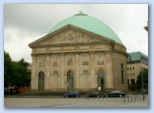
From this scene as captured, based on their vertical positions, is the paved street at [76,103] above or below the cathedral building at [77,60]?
below

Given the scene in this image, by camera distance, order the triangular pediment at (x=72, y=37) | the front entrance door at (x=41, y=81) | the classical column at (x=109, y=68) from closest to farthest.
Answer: the classical column at (x=109, y=68), the triangular pediment at (x=72, y=37), the front entrance door at (x=41, y=81)

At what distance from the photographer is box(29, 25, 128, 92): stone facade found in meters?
26.2

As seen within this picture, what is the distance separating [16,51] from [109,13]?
189 inches

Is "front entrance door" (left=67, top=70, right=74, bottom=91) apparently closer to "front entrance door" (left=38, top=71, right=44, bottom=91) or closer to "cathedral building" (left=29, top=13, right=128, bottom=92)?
"cathedral building" (left=29, top=13, right=128, bottom=92)

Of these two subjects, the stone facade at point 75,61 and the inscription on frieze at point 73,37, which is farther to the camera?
the inscription on frieze at point 73,37

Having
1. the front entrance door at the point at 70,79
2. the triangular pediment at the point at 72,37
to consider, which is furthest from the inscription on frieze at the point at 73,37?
the front entrance door at the point at 70,79

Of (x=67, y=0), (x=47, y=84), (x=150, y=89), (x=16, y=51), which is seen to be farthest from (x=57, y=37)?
(x=150, y=89)

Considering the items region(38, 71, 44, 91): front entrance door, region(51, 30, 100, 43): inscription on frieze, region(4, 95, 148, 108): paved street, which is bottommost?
region(4, 95, 148, 108): paved street

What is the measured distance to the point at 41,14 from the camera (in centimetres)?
1378

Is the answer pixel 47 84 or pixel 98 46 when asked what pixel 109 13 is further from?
pixel 47 84

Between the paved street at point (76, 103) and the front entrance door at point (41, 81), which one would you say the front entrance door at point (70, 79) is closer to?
the front entrance door at point (41, 81)

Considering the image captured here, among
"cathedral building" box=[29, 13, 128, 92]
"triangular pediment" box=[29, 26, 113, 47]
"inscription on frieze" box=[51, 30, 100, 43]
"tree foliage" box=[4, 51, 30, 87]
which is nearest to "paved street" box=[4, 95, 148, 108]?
"tree foliage" box=[4, 51, 30, 87]

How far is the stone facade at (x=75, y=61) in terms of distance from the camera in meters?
26.2

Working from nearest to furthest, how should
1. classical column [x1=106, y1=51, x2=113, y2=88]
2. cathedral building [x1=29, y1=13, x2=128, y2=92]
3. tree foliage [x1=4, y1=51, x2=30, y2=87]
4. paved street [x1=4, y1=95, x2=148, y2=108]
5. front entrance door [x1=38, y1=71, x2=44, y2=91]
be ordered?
1. paved street [x1=4, y1=95, x2=148, y2=108]
2. tree foliage [x1=4, y1=51, x2=30, y2=87]
3. classical column [x1=106, y1=51, x2=113, y2=88]
4. cathedral building [x1=29, y1=13, x2=128, y2=92]
5. front entrance door [x1=38, y1=71, x2=44, y2=91]
